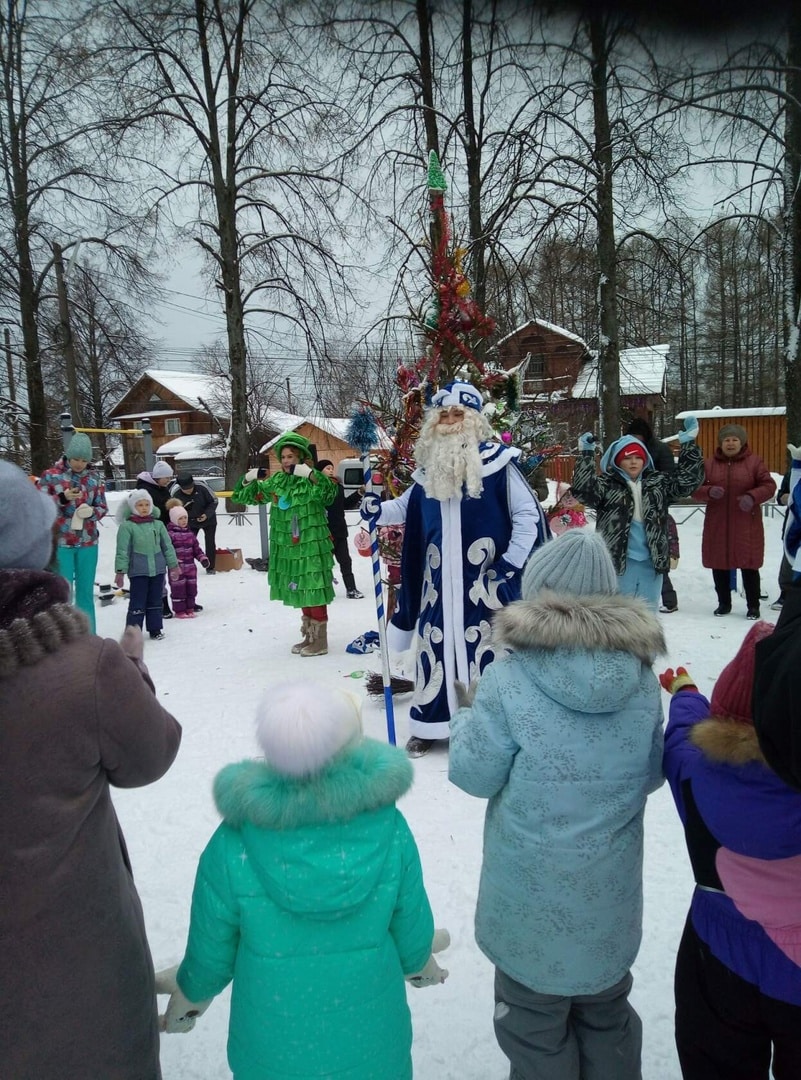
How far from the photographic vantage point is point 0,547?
1.49m

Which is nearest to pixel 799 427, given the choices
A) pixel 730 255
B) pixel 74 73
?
pixel 730 255

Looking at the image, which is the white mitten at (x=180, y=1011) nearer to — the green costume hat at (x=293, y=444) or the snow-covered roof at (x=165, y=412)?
the green costume hat at (x=293, y=444)

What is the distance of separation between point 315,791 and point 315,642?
5681 mm

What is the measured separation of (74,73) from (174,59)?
2.40 meters

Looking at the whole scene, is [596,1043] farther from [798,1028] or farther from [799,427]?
[799,427]

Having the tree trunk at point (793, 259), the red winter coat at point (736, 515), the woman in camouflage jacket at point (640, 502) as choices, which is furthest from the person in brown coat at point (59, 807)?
the red winter coat at point (736, 515)

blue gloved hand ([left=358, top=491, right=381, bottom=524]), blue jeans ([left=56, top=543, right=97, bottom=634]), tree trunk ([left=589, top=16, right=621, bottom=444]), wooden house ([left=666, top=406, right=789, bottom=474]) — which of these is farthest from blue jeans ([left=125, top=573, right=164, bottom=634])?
wooden house ([left=666, top=406, right=789, bottom=474])

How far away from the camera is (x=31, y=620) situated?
1432 millimetres

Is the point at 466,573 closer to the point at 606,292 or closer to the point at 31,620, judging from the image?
the point at 31,620

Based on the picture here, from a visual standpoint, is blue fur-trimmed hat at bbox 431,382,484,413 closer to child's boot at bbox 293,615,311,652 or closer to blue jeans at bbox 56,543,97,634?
child's boot at bbox 293,615,311,652

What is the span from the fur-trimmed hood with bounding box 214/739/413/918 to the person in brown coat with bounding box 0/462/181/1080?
9.4 inches

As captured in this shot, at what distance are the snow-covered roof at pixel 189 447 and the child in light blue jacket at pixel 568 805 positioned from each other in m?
40.3

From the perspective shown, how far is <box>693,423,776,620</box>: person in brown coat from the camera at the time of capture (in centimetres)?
741

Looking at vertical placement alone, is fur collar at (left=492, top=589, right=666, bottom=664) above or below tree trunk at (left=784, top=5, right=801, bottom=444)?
below
